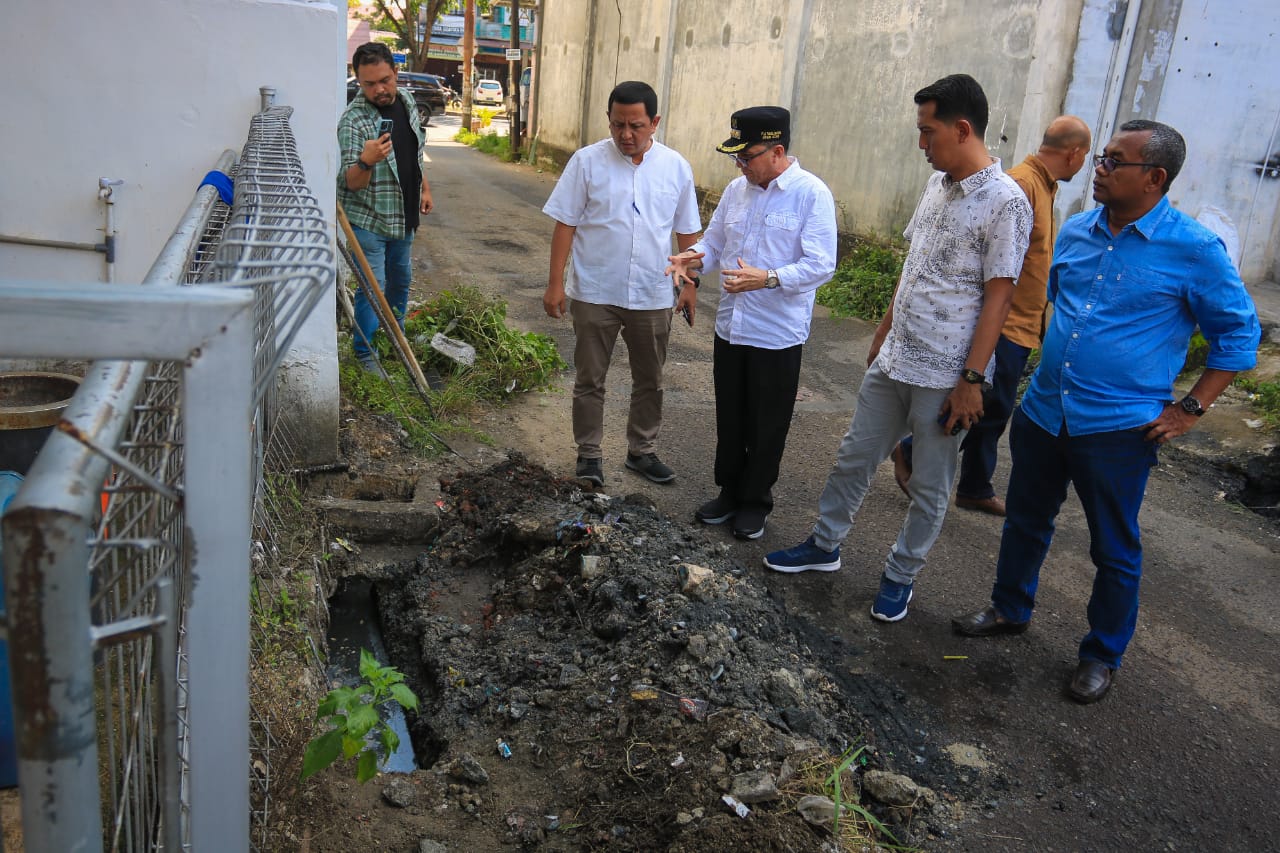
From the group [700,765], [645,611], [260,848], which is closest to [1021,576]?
[645,611]

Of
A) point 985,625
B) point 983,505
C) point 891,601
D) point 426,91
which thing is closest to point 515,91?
point 426,91

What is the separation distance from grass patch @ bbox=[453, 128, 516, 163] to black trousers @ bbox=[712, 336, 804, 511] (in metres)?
18.9

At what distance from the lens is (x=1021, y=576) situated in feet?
12.4

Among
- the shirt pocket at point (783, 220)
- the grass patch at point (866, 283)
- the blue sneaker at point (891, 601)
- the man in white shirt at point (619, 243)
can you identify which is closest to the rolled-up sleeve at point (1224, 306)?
the blue sneaker at point (891, 601)

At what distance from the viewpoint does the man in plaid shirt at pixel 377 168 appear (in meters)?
5.49

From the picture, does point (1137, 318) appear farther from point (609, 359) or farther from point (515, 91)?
point (515, 91)

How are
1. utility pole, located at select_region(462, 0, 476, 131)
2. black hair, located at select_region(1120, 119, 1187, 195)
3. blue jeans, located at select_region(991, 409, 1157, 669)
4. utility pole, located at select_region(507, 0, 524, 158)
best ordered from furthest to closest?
utility pole, located at select_region(462, 0, 476, 131) → utility pole, located at select_region(507, 0, 524, 158) → blue jeans, located at select_region(991, 409, 1157, 669) → black hair, located at select_region(1120, 119, 1187, 195)

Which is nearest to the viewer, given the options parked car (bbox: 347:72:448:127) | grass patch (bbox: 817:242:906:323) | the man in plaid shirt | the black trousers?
the black trousers

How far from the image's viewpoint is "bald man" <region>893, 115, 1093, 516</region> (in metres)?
4.61

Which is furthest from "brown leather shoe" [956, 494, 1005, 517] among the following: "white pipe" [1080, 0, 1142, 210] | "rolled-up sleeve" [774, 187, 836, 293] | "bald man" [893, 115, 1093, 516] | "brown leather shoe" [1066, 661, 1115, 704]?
"white pipe" [1080, 0, 1142, 210]

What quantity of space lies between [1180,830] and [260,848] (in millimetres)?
2630

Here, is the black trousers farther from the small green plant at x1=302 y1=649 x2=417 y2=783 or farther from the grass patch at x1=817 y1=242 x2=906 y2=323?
the grass patch at x1=817 y1=242 x2=906 y2=323

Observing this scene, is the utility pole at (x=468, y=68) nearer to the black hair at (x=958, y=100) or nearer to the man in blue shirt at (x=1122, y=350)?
the black hair at (x=958, y=100)

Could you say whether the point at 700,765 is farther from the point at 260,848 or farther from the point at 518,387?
the point at 518,387
